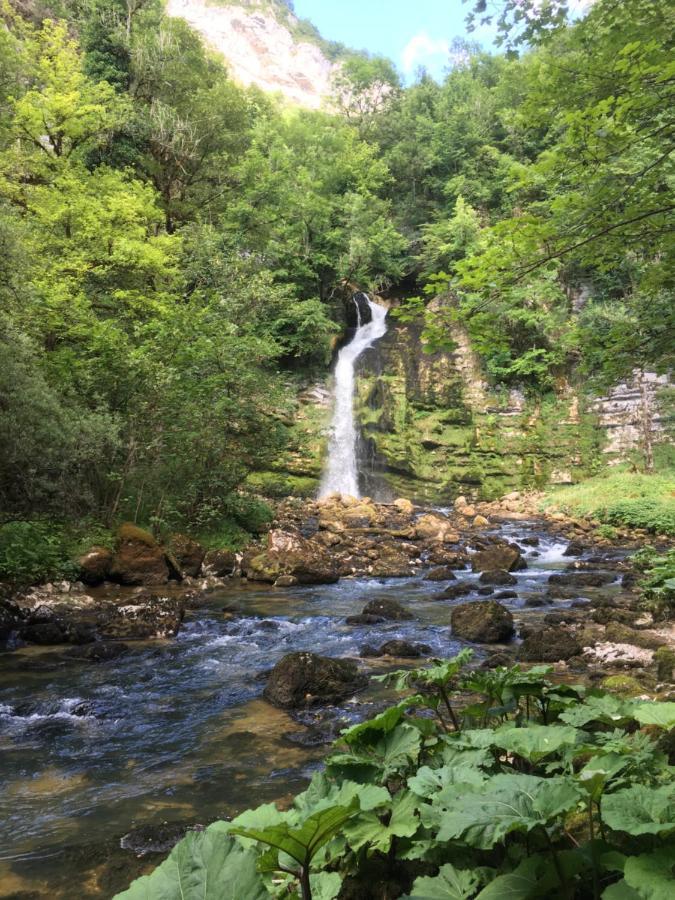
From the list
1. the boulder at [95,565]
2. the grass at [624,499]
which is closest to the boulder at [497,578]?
the boulder at [95,565]

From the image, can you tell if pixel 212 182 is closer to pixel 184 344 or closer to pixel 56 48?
pixel 56 48

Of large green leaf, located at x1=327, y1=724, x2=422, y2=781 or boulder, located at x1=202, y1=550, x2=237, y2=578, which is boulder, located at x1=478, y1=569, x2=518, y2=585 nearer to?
boulder, located at x1=202, y1=550, x2=237, y2=578

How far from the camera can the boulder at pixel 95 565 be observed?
34.8ft

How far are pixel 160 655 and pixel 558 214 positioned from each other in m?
7.16

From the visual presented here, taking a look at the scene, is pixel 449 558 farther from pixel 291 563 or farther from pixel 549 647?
pixel 549 647

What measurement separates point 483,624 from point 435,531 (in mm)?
9297

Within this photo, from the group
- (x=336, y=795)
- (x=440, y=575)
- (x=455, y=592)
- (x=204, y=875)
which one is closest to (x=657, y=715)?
(x=336, y=795)

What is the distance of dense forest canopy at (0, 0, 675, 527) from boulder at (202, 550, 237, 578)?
1199 millimetres

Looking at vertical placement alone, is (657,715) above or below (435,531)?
above

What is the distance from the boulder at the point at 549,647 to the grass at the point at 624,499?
1233 centimetres

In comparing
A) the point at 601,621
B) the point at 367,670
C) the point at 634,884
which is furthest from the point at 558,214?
the point at 601,621

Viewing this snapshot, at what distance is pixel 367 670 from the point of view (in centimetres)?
689

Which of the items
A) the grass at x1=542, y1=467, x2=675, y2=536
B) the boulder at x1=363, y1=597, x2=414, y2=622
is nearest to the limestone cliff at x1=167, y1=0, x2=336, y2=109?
the grass at x1=542, y1=467, x2=675, y2=536

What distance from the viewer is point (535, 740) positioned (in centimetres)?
201
